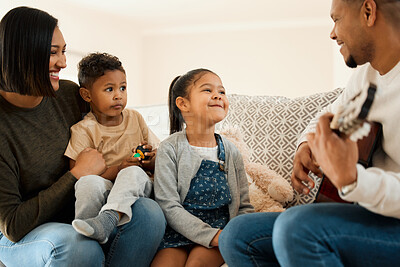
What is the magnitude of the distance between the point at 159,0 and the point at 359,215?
5333 millimetres

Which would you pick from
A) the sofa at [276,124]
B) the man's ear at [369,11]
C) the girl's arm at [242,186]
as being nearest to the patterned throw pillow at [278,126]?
the sofa at [276,124]

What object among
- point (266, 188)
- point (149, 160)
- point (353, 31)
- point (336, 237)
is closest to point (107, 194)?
point (149, 160)

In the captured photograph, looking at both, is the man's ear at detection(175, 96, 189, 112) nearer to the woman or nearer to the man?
the woman

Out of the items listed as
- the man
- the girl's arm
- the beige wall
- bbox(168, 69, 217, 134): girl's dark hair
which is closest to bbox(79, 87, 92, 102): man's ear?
bbox(168, 69, 217, 134): girl's dark hair

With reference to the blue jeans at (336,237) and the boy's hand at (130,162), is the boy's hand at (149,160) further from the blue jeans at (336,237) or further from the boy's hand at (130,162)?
the blue jeans at (336,237)

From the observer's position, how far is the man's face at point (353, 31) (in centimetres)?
111

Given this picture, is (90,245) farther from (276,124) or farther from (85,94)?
(276,124)

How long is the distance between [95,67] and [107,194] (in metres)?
0.56

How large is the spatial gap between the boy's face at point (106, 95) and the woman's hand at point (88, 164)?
0.21 m

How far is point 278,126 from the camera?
5.90 feet

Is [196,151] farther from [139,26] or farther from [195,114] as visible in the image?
[139,26]

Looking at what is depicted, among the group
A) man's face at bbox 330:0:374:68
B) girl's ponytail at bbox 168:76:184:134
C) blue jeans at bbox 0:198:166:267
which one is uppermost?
man's face at bbox 330:0:374:68

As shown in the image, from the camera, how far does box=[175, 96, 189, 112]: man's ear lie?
5.42 ft

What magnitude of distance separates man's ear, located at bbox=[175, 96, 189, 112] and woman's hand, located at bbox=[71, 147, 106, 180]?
390mm
